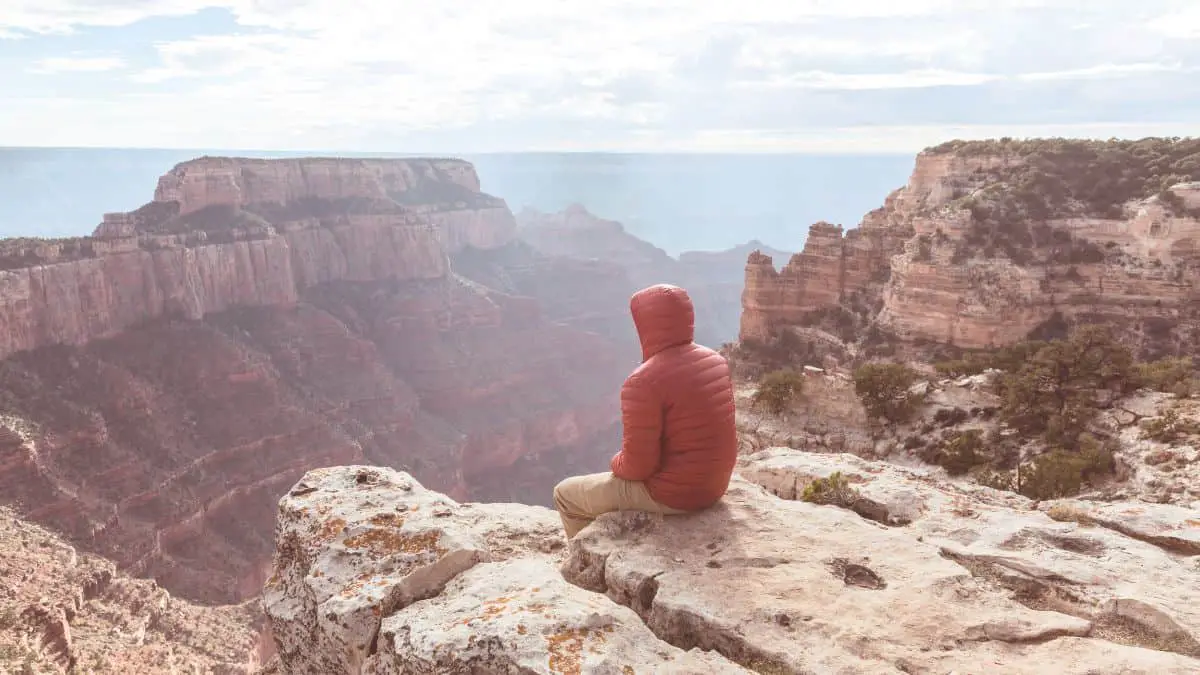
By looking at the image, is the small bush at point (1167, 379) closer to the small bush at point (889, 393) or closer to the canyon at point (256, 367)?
the small bush at point (889, 393)

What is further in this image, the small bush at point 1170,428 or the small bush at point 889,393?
the small bush at point 889,393

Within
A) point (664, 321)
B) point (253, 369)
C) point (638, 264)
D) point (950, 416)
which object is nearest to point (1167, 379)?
point (950, 416)

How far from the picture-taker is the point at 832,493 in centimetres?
785

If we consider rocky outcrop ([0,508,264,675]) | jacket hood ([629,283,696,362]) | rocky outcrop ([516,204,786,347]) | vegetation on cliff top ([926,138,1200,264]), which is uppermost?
vegetation on cliff top ([926,138,1200,264])

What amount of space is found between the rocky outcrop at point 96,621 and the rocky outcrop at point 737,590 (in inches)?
632

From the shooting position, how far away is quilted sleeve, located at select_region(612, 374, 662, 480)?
6324 millimetres

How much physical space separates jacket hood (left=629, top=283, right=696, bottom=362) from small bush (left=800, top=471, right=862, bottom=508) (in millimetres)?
2544

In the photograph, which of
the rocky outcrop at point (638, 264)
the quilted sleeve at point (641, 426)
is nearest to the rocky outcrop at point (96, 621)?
the quilted sleeve at point (641, 426)

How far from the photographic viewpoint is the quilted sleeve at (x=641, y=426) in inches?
249

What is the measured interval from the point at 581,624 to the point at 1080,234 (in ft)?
99.6

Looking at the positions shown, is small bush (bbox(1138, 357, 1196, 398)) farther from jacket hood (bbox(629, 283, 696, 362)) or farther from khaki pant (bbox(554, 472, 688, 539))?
khaki pant (bbox(554, 472, 688, 539))

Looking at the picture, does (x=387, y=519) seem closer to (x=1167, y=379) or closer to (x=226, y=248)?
(x=1167, y=379)

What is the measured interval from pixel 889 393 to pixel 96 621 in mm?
26509

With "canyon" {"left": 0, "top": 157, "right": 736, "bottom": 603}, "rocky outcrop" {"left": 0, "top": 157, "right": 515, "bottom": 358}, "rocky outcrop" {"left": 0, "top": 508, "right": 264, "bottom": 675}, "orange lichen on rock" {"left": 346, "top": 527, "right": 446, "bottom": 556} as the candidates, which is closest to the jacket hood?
"orange lichen on rock" {"left": 346, "top": 527, "right": 446, "bottom": 556}
